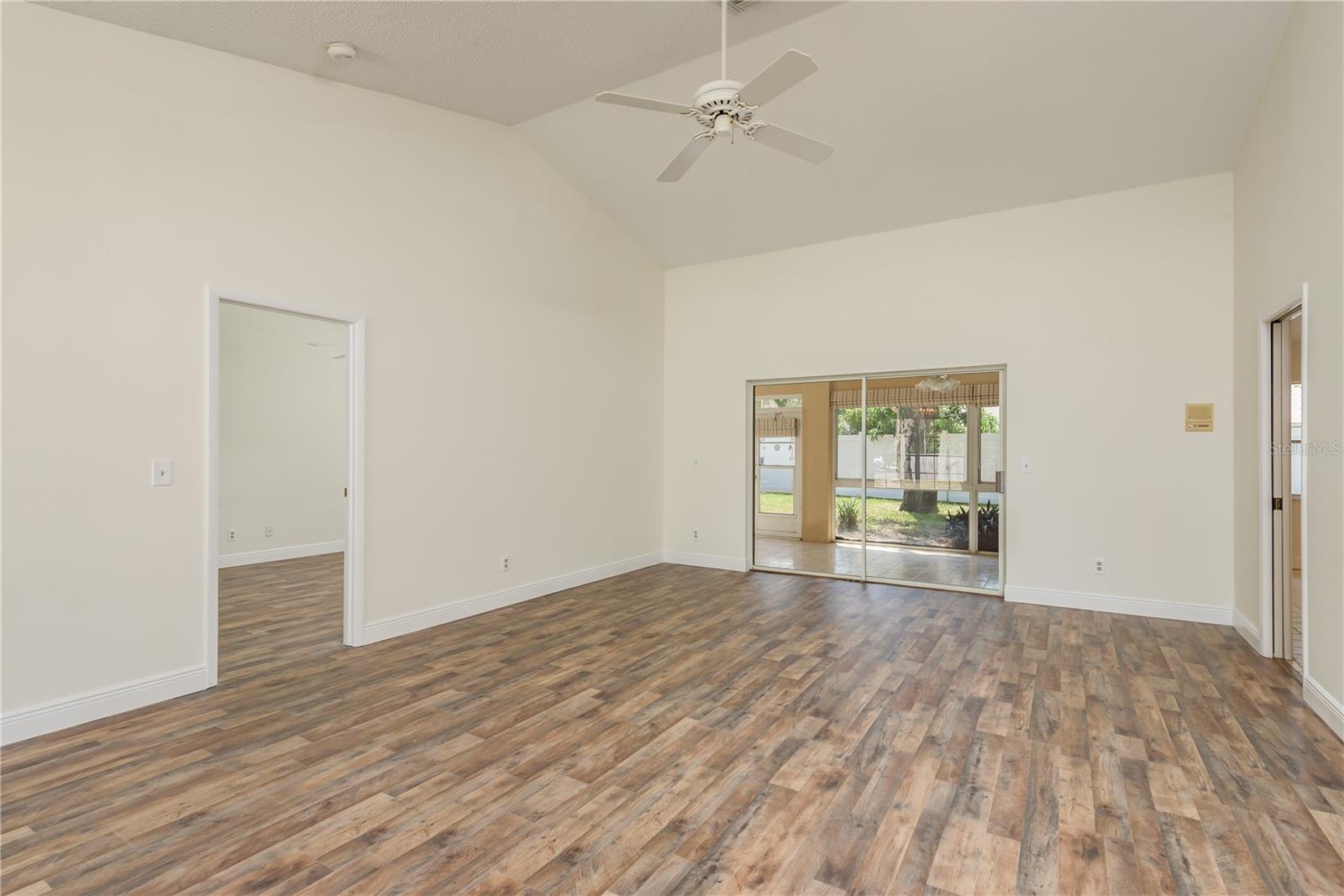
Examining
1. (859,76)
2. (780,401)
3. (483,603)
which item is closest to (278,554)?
(483,603)

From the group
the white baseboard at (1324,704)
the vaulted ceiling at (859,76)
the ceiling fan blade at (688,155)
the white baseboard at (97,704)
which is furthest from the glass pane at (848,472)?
the white baseboard at (97,704)

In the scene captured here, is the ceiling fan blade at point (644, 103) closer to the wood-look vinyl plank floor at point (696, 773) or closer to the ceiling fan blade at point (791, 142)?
the ceiling fan blade at point (791, 142)

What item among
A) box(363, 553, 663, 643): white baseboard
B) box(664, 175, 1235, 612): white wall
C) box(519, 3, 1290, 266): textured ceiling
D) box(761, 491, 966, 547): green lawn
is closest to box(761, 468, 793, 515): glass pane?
box(761, 491, 966, 547): green lawn

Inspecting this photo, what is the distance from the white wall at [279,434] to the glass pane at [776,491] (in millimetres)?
4881

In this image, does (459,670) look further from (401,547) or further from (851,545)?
(851,545)

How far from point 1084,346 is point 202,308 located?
642cm

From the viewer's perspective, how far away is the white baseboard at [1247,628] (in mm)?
4297

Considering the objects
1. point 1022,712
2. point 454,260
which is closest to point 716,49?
point 454,260

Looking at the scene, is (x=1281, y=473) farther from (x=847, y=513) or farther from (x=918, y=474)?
(x=847, y=513)

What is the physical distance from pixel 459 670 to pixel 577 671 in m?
0.73

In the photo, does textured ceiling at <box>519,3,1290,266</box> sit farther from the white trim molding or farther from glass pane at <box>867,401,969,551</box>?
the white trim molding

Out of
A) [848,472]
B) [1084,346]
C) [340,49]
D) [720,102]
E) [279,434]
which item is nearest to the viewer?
[720,102]

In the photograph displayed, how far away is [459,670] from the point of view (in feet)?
12.7

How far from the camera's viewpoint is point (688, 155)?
138 inches
